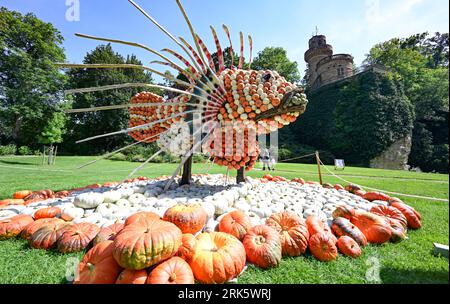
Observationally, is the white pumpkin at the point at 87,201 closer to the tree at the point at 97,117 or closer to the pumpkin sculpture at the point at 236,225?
the pumpkin sculpture at the point at 236,225

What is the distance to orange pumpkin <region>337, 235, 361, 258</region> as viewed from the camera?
89.9 inches

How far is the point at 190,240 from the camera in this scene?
2.05 m

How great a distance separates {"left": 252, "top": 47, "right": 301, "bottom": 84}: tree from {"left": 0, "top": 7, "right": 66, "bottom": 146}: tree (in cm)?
2599

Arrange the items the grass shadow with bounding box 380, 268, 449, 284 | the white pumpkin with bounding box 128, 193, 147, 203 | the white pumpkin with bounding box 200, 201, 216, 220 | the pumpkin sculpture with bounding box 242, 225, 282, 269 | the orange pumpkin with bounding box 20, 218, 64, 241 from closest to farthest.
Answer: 1. the grass shadow with bounding box 380, 268, 449, 284
2. the pumpkin sculpture with bounding box 242, 225, 282, 269
3. the orange pumpkin with bounding box 20, 218, 64, 241
4. the white pumpkin with bounding box 200, 201, 216, 220
5. the white pumpkin with bounding box 128, 193, 147, 203

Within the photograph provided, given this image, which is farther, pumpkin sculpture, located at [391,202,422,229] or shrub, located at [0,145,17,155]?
shrub, located at [0,145,17,155]

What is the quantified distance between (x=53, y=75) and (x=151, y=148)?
427 inches

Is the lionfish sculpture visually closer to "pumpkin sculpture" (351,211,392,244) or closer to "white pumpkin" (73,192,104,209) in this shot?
"white pumpkin" (73,192,104,209)

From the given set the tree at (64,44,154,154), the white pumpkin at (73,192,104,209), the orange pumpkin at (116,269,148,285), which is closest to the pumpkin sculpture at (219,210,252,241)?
the orange pumpkin at (116,269,148,285)

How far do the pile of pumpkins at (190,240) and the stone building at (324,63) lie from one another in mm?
29449

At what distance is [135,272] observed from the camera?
165cm

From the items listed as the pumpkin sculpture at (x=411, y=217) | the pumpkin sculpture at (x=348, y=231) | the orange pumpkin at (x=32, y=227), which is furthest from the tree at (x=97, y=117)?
the pumpkin sculpture at (x=411, y=217)

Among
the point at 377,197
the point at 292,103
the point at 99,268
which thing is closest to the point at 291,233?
the point at 292,103

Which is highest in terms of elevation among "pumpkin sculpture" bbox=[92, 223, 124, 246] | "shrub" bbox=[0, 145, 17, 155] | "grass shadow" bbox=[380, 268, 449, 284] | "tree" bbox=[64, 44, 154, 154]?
"tree" bbox=[64, 44, 154, 154]
